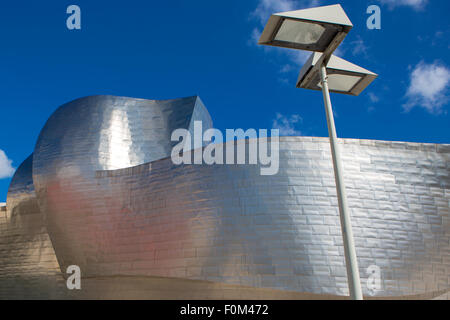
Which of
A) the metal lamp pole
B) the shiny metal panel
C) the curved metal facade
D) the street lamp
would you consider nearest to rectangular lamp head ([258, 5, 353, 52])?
the street lamp

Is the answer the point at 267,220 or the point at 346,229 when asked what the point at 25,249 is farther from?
the point at 346,229

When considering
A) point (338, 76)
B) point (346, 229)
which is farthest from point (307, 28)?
point (346, 229)

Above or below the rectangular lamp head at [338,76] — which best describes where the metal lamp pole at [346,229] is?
below

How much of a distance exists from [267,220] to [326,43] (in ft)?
23.2

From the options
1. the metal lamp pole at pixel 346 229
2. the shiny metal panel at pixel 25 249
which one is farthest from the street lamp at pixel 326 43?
the shiny metal panel at pixel 25 249

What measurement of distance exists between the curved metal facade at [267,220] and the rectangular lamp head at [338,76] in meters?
5.75

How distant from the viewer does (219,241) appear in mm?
11656

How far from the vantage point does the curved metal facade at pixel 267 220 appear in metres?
11.2

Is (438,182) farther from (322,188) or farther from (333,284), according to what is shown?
(333,284)

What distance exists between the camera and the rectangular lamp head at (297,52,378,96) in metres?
6.00

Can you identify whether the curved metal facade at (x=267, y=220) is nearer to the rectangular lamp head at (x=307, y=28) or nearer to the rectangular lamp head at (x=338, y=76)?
the rectangular lamp head at (x=338, y=76)

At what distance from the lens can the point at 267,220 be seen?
37.9ft

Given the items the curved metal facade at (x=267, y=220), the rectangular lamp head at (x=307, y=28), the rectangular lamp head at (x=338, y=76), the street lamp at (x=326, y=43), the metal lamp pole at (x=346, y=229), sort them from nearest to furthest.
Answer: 1. the metal lamp pole at (x=346, y=229)
2. the street lamp at (x=326, y=43)
3. the rectangular lamp head at (x=307, y=28)
4. the rectangular lamp head at (x=338, y=76)
5. the curved metal facade at (x=267, y=220)
